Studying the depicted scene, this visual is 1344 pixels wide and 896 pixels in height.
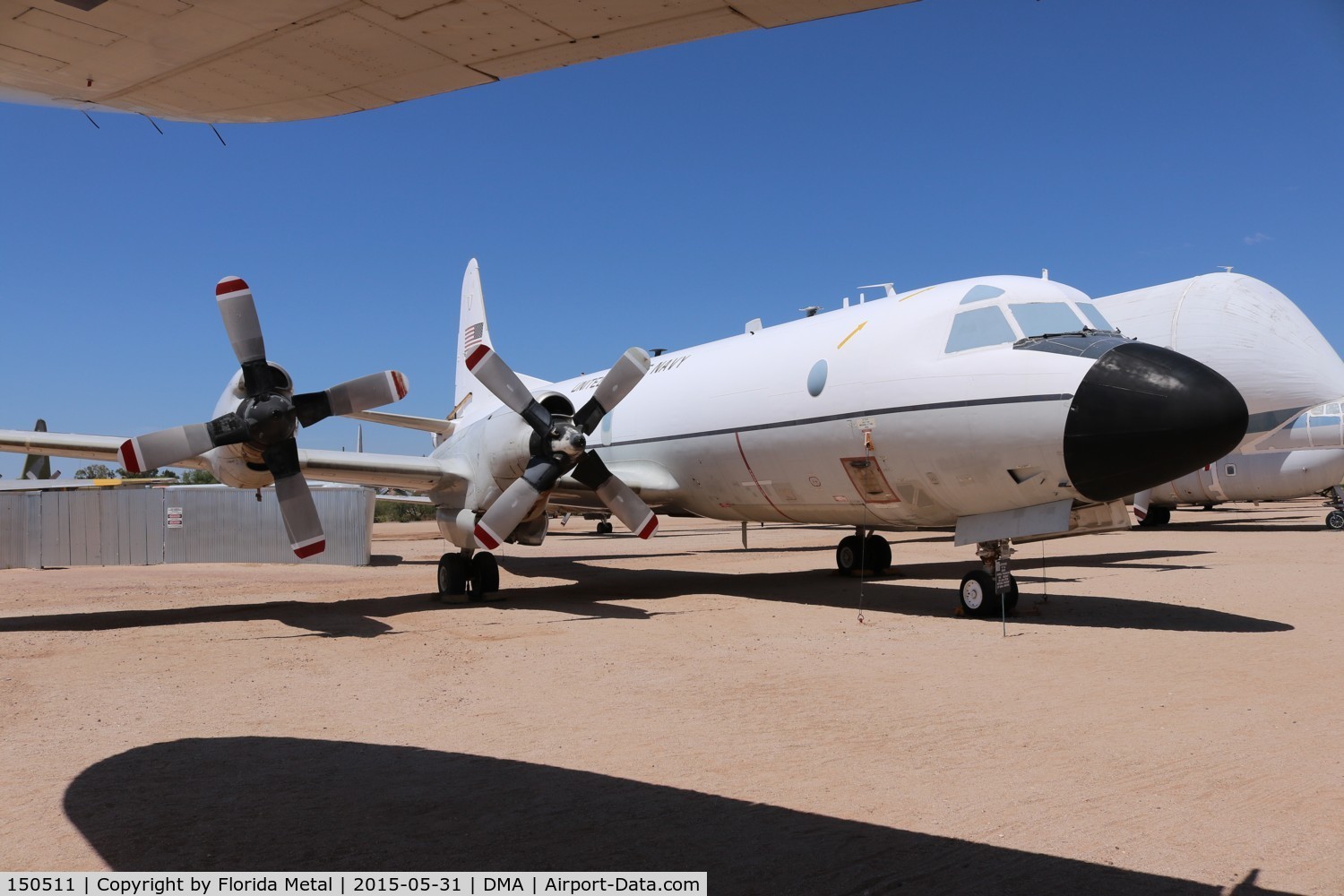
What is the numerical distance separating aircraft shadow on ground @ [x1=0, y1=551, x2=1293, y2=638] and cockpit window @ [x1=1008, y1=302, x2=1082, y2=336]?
3.57m

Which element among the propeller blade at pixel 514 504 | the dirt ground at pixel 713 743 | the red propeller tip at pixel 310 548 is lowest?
the dirt ground at pixel 713 743

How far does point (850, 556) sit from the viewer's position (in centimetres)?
1839

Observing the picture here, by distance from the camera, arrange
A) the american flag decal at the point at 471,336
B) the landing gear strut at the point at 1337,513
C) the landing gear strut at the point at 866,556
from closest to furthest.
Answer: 1. the landing gear strut at the point at 866,556
2. the american flag decal at the point at 471,336
3. the landing gear strut at the point at 1337,513

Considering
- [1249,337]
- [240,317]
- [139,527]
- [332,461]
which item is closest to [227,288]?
[240,317]

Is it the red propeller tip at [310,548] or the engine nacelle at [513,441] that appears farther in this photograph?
the engine nacelle at [513,441]

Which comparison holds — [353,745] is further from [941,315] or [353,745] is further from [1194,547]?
[1194,547]

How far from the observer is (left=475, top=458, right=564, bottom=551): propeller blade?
13070 mm

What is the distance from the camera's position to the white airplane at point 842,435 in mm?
10102

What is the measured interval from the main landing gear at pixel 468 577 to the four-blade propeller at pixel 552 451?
71.8 inches

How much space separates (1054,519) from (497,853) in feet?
27.2

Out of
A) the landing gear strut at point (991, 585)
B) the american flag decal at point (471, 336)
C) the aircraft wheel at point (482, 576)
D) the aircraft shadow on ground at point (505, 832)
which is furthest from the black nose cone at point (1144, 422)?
the american flag decal at point (471, 336)

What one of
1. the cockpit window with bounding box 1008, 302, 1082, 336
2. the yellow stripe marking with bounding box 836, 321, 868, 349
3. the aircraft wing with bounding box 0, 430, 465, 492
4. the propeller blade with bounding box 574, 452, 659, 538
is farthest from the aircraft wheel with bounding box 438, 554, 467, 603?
Answer: the cockpit window with bounding box 1008, 302, 1082, 336

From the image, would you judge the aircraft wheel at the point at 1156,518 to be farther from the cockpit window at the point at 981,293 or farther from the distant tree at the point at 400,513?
the distant tree at the point at 400,513

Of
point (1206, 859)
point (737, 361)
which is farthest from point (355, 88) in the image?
point (737, 361)
